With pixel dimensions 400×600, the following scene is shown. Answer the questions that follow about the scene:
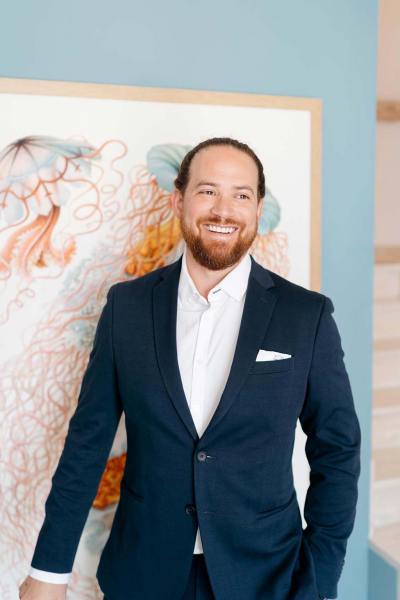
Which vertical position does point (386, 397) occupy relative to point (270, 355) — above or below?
below

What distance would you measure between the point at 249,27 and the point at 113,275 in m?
0.89

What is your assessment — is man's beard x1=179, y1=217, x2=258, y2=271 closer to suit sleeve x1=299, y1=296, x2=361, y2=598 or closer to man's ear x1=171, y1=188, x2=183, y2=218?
man's ear x1=171, y1=188, x2=183, y2=218

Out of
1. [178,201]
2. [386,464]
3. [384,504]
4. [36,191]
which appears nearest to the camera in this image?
[178,201]

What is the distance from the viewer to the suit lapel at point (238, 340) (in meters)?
1.38

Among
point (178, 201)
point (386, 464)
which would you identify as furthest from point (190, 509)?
point (386, 464)

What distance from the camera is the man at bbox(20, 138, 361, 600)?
4.61ft

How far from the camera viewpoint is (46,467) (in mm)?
1842

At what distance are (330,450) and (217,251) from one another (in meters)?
0.57

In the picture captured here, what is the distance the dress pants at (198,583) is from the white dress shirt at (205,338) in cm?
3

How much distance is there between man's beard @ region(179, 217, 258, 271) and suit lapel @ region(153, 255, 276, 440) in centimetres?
8

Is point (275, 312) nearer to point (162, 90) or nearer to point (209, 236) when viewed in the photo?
point (209, 236)

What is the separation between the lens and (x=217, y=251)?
4.87ft

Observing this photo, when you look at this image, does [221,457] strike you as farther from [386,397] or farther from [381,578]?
[386,397]

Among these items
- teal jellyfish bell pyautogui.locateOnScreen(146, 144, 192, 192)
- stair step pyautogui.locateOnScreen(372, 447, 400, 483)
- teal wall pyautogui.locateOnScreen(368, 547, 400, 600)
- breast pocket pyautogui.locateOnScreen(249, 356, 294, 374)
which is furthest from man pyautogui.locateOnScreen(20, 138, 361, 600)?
stair step pyautogui.locateOnScreen(372, 447, 400, 483)
